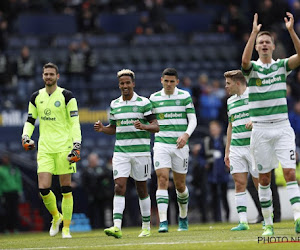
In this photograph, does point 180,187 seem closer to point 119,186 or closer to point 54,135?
point 119,186

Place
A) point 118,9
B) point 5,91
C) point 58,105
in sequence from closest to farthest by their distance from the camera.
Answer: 1. point 58,105
2. point 5,91
3. point 118,9

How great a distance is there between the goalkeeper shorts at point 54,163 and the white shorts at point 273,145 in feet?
12.2

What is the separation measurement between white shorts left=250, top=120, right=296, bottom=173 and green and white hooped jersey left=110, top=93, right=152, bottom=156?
7.96ft

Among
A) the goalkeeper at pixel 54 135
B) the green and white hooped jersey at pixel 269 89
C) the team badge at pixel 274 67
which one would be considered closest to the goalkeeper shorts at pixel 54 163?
the goalkeeper at pixel 54 135

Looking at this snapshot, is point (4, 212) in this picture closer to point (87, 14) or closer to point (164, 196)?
point (164, 196)

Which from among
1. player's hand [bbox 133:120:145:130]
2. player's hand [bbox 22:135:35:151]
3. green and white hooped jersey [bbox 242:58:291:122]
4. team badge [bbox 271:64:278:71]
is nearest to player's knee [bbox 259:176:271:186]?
green and white hooped jersey [bbox 242:58:291:122]

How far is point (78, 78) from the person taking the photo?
25344mm

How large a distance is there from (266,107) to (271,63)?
1.93 feet

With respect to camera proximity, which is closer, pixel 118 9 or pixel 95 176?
pixel 95 176

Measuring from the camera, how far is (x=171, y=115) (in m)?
14.0

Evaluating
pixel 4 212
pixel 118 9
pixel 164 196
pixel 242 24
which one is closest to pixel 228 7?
pixel 242 24

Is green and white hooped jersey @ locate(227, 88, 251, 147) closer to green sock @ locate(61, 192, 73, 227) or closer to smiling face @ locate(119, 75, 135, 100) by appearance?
smiling face @ locate(119, 75, 135, 100)

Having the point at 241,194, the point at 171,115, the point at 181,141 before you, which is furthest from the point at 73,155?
the point at 241,194

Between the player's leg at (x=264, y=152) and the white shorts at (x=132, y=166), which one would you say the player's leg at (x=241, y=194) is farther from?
the player's leg at (x=264, y=152)
